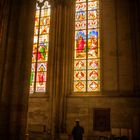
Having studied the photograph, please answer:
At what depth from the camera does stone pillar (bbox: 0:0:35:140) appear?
5.22 meters

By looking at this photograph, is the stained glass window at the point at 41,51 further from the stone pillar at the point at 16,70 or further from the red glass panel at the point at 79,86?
the stone pillar at the point at 16,70

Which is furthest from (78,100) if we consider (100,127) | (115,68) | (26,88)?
(26,88)

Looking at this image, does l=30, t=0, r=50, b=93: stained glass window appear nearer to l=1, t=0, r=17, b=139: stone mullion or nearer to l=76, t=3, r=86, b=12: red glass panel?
l=76, t=3, r=86, b=12: red glass panel

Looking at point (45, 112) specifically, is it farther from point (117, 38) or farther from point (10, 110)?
point (10, 110)

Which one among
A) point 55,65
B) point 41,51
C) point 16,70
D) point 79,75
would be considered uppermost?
point 41,51

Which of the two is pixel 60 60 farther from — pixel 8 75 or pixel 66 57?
pixel 8 75

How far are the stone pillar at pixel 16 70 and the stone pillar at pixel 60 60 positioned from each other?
18.1 feet

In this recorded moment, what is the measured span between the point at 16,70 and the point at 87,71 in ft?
20.4

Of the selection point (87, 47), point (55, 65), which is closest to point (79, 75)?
point (55, 65)

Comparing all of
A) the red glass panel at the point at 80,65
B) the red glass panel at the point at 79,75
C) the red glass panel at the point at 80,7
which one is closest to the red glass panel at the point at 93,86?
the red glass panel at the point at 79,75

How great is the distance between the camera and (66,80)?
37.4 feet

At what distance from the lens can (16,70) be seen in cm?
556

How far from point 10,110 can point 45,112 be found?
6236mm

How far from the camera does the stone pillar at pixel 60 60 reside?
35.8 ft
